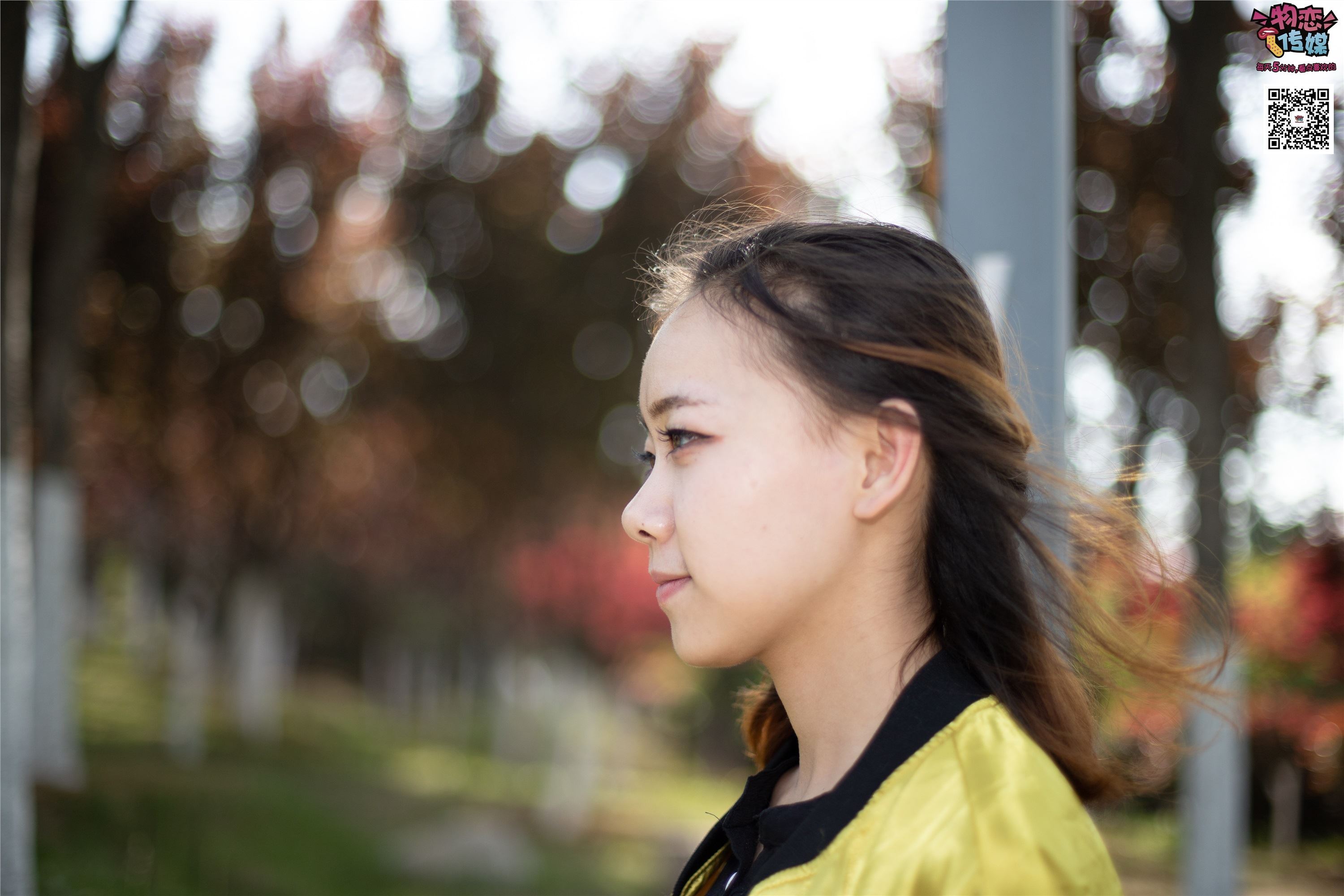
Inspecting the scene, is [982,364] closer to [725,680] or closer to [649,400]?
[649,400]

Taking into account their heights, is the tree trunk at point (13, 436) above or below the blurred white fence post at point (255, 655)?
above

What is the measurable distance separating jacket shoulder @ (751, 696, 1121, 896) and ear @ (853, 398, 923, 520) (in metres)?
0.25

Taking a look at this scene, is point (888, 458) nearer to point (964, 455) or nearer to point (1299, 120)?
point (964, 455)

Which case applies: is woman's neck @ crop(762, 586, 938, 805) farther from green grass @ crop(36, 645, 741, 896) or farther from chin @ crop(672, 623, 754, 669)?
green grass @ crop(36, 645, 741, 896)

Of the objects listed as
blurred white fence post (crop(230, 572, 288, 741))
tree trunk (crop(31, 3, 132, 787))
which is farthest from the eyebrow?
blurred white fence post (crop(230, 572, 288, 741))

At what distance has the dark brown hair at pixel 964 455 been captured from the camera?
118 cm

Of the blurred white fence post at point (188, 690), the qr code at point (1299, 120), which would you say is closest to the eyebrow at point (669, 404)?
the qr code at point (1299, 120)

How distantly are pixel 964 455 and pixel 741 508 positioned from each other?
0.27 m

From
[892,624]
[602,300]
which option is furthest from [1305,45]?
[602,300]

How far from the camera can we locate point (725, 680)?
13094 mm

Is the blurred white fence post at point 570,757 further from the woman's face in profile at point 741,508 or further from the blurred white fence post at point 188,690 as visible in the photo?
the woman's face in profile at point 741,508

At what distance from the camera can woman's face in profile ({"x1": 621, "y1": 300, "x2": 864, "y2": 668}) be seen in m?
1.16

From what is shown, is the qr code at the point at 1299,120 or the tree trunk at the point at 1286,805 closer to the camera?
the qr code at the point at 1299,120

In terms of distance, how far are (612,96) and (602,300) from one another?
5.28 ft
